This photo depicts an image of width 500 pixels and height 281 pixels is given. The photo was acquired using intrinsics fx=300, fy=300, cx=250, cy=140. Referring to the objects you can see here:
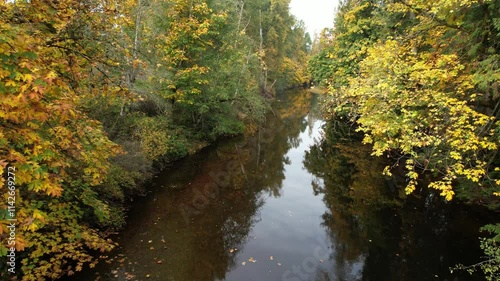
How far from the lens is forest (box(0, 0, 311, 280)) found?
4117 millimetres

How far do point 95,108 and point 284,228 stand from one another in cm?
871

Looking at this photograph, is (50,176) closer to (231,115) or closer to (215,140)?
(215,140)

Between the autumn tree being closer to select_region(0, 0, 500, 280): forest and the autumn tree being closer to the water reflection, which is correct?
select_region(0, 0, 500, 280): forest

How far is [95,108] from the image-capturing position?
471 inches

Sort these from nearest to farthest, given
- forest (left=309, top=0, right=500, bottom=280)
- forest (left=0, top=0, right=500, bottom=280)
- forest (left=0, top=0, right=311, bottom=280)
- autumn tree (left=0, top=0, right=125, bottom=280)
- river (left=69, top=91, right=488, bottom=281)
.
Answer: autumn tree (left=0, top=0, right=125, bottom=280), forest (left=0, top=0, right=311, bottom=280), forest (left=0, top=0, right=500, bottom=280), forest (left=309, top=0, right=500, bottom=280), river (left=69, top=91, right=488, bottom=281)

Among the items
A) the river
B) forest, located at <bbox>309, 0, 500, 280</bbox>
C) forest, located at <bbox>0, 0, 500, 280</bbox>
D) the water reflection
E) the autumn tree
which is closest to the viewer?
the autumn tree

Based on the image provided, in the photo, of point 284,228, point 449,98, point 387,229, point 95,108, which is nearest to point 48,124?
point 95,108

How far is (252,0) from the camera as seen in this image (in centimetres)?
3247

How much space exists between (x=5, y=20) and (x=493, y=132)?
406 inches

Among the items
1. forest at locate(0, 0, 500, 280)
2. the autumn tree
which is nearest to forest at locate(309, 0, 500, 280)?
forest at locate(0, 0, 500, 280)

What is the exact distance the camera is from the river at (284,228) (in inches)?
333

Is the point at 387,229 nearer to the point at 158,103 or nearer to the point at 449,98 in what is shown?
the point at 449,98

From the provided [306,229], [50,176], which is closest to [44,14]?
[50,176]

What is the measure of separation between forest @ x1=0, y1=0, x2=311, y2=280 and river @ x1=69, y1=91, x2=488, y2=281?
4.07 feet
